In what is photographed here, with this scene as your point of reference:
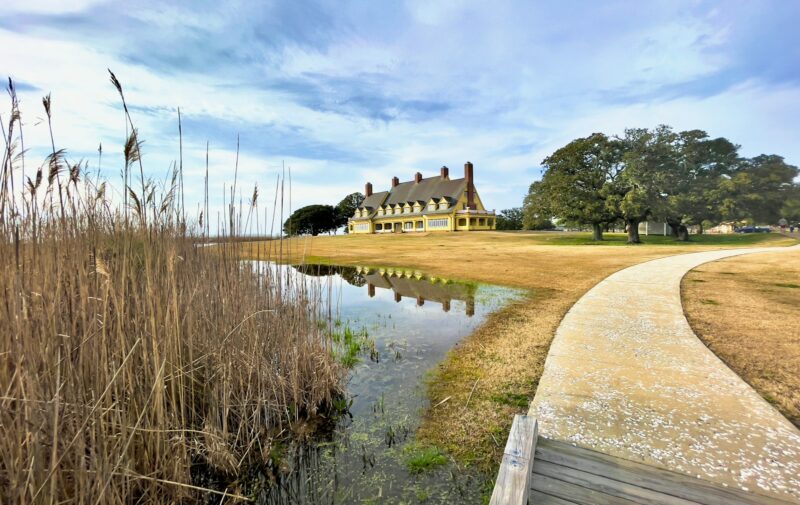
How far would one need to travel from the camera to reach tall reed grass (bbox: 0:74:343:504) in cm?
152

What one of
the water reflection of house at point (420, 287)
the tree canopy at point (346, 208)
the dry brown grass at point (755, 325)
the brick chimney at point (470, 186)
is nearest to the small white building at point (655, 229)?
the brick chimney at point (470, 186)

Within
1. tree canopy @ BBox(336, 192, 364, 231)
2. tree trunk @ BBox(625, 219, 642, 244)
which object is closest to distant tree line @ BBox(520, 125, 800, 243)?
tree trunk @ BBox(625, 219, 642, 244)

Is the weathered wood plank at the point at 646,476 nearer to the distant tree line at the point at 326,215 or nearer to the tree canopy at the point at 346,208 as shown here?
the distant tree line at the point at 326,215

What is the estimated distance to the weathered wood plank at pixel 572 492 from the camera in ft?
6.01

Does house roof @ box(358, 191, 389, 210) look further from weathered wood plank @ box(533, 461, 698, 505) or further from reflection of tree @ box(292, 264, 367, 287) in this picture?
weathered wood plank @ box(533, 461, 698, 505)

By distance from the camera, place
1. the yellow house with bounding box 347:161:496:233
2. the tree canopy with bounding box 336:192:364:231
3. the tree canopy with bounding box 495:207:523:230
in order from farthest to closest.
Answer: the tree canopy with bounding box 336:192:364:231
the tree canopy with bounding box 495:207:523:230
the yellow house with bounding box 347:161:496:233

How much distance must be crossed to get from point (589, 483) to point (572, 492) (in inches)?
5.6

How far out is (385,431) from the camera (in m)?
3.05

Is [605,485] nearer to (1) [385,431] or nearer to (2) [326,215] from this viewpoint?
(1) [385,431]

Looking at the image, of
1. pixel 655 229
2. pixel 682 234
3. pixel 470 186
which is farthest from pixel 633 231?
pixel 470 186

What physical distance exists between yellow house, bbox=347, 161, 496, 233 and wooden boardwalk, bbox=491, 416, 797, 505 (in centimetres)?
3932

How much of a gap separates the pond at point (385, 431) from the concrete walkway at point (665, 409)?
0.96m

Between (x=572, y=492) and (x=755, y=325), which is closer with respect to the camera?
(x=572, y=492)

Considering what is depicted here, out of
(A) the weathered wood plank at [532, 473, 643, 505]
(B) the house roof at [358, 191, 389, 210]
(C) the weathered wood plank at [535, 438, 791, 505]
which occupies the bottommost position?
(A) the weathered wood plank at [532, 473, 643, 505]
